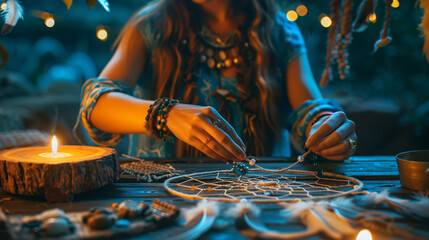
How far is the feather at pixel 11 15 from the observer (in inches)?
30.6

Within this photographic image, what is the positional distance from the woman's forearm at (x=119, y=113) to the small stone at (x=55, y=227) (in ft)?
1.93

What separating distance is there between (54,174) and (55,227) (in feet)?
0.66

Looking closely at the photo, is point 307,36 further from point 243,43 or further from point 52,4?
point 52,4

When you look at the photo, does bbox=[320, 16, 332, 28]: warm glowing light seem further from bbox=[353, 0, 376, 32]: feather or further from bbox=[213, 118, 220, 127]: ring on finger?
bbox=[213, 118, 220, 127]: ring on finger

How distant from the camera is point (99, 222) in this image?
1.67 ft

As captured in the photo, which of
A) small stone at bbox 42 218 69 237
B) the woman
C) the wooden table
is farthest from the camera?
the woman

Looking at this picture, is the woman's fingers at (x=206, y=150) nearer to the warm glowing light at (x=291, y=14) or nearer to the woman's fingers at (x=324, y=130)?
the woman's fingers at (x=324, y=130)

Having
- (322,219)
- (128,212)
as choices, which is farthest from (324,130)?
(128,212)

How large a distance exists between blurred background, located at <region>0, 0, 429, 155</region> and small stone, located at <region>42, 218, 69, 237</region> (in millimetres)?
2605

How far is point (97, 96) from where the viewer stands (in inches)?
47.6

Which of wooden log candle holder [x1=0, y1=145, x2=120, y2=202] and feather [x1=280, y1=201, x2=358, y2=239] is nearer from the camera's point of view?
feather [x1=280, y1=201, x2=358, y2=239]

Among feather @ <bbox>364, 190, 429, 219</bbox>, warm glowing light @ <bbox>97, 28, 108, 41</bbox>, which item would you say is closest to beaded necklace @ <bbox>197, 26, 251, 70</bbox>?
feather @ <bbox>364, 190, 429, 219</bbox>

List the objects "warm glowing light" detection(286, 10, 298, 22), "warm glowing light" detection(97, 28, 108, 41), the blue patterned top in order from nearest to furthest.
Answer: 1. the blue patterned top
2. "warm glowing light" detection(286, 10, 298, 22)
3. "warm glowing light" detection(97, 28, 108, 41)

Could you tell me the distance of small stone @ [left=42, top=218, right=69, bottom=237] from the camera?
0.49m
